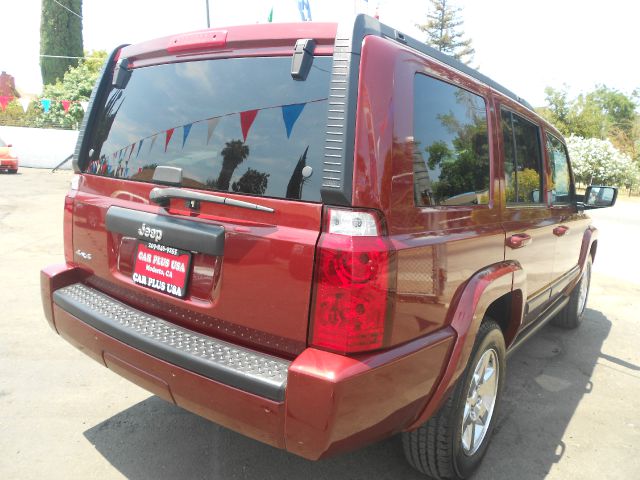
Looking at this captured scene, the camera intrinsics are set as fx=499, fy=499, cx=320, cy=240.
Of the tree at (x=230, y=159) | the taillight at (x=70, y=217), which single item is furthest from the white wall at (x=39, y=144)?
the tree at (x=230, y=159)

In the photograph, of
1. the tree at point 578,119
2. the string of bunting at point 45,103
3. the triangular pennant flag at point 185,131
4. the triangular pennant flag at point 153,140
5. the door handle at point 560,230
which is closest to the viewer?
the triangular pennant flag at point 185,131

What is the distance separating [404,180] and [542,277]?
6.66 feet

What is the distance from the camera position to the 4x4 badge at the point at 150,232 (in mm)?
2262

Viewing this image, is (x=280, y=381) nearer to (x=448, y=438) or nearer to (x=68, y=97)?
(x=448, y=438)

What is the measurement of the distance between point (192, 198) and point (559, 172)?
328 centimetres

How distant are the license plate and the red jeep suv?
0.03 feet

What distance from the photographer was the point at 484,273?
2475 millimetres

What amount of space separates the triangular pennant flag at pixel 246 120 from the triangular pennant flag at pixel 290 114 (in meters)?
0.15

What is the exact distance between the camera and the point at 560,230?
3.83 metres

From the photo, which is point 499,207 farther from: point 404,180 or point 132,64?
point 132,64

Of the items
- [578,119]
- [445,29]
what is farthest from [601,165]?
[445,29]

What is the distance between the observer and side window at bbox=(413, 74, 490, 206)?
2.10 meters

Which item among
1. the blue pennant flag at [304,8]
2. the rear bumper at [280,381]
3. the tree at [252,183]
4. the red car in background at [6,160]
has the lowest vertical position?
the rear bumper at [280,381]

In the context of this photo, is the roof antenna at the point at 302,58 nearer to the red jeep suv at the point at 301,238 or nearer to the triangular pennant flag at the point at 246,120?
the red jeep suv at the point at 301,238
